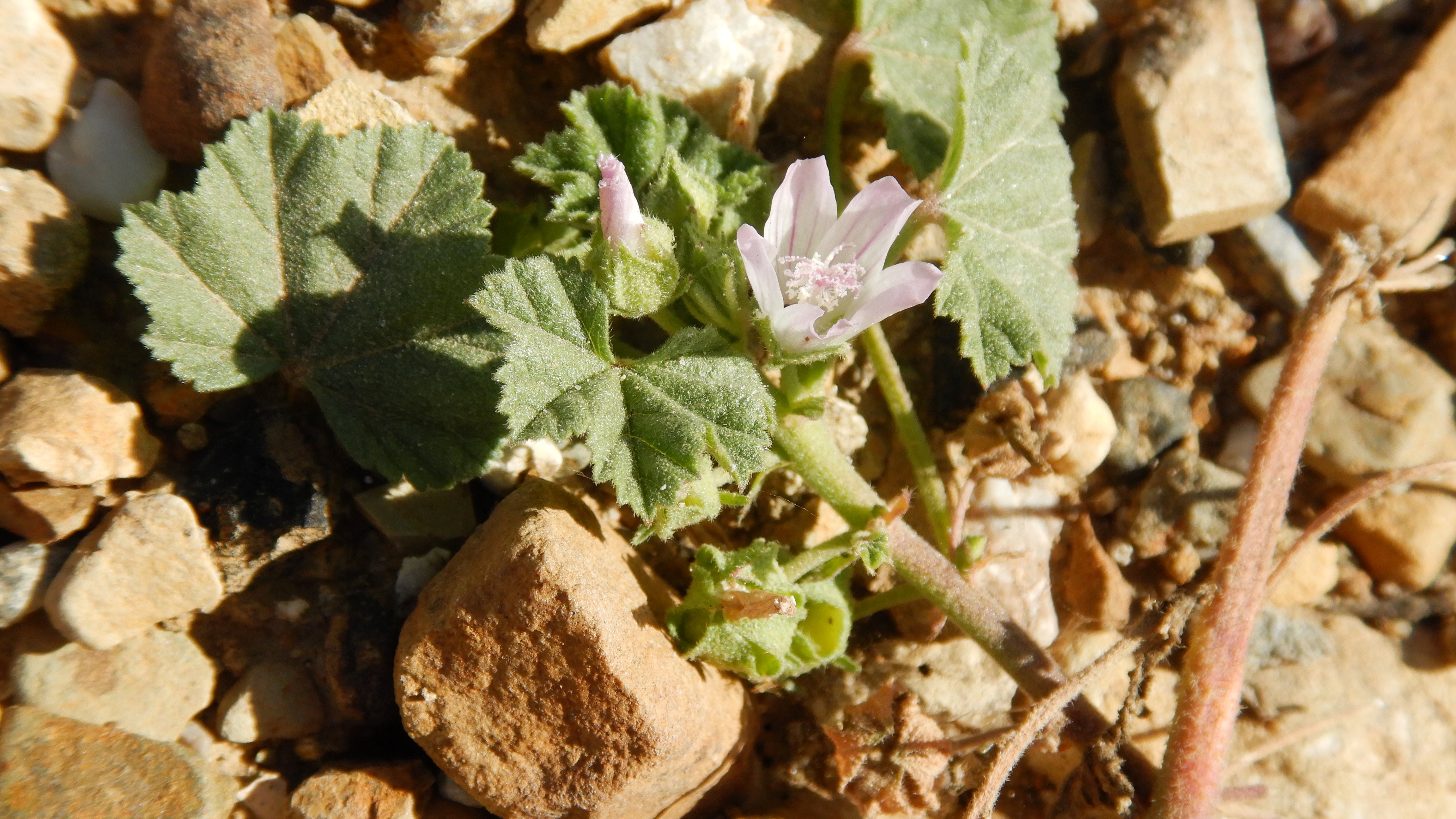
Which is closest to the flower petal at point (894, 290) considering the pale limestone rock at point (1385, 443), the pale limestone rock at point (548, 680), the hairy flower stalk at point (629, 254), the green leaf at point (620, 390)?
the green leaf at point (620, 390)

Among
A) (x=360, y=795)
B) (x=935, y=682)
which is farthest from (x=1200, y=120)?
(x=360, y=795)

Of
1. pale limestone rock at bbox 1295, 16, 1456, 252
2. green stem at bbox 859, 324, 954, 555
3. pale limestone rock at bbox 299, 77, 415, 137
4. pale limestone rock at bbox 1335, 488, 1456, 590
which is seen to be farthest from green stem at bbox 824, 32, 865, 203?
Result: pale limestone rock at bbox 1335, 488, 1456, 590

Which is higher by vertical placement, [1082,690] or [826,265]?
[826,265]

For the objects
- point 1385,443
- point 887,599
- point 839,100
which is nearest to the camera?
point 887,599

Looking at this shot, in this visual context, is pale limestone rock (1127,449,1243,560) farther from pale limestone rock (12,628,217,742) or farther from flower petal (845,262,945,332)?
pale limestone rock (12,628,217,742)

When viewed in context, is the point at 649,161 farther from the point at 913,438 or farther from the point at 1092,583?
the point at 1092,583

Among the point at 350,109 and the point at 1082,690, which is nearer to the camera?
the point at 1082,690

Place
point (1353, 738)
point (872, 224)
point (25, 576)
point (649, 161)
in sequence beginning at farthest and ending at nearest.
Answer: point (1353, 738) < point (649, 161) < point (25, 576) < point (872, 224)
